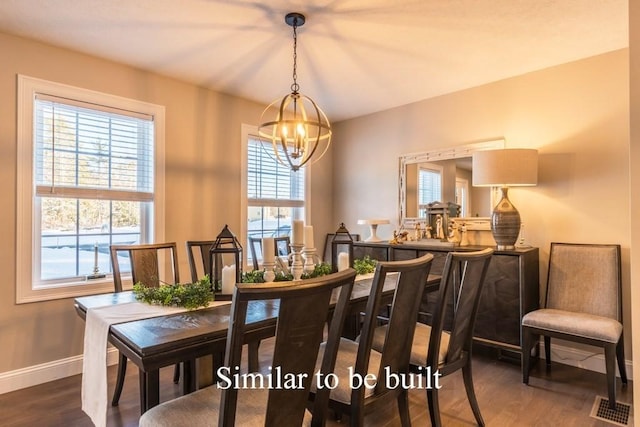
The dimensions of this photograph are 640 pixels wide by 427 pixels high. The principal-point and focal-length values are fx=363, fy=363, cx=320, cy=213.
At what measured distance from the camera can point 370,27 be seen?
2.53 metres

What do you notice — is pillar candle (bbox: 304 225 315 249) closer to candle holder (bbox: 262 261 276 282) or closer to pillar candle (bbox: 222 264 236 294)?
candle holder (bbox: 262 261 276 282)

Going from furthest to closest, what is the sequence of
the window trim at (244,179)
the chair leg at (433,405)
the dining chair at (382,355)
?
the window trim at (244,179) < the chair leg at (433,405) < the dining chair at (382,355)

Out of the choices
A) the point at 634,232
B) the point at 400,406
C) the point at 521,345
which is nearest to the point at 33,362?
the point at 400,406

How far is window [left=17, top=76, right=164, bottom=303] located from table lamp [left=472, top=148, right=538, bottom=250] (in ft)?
9.55

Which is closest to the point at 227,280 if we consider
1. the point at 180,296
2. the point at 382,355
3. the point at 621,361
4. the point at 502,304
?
the point at 180,296

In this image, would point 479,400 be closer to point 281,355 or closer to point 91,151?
point 281,355

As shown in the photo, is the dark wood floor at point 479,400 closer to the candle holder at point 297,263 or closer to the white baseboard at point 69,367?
the white baseboard at point 69,367

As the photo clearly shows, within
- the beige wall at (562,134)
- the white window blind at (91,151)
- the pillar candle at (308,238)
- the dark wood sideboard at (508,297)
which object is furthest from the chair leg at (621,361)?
the white window blind at (91,151)

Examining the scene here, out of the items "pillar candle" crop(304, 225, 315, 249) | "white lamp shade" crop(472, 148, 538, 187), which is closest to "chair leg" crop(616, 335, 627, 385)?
"white lamp shade" crop(472, 148, 538, 187)

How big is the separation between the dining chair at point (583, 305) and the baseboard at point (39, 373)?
3.32 m

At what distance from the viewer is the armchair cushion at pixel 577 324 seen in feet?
7.94

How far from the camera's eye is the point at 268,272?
2176 millimetres

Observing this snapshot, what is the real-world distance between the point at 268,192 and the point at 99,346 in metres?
2.86

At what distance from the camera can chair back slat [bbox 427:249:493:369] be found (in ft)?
6.19
